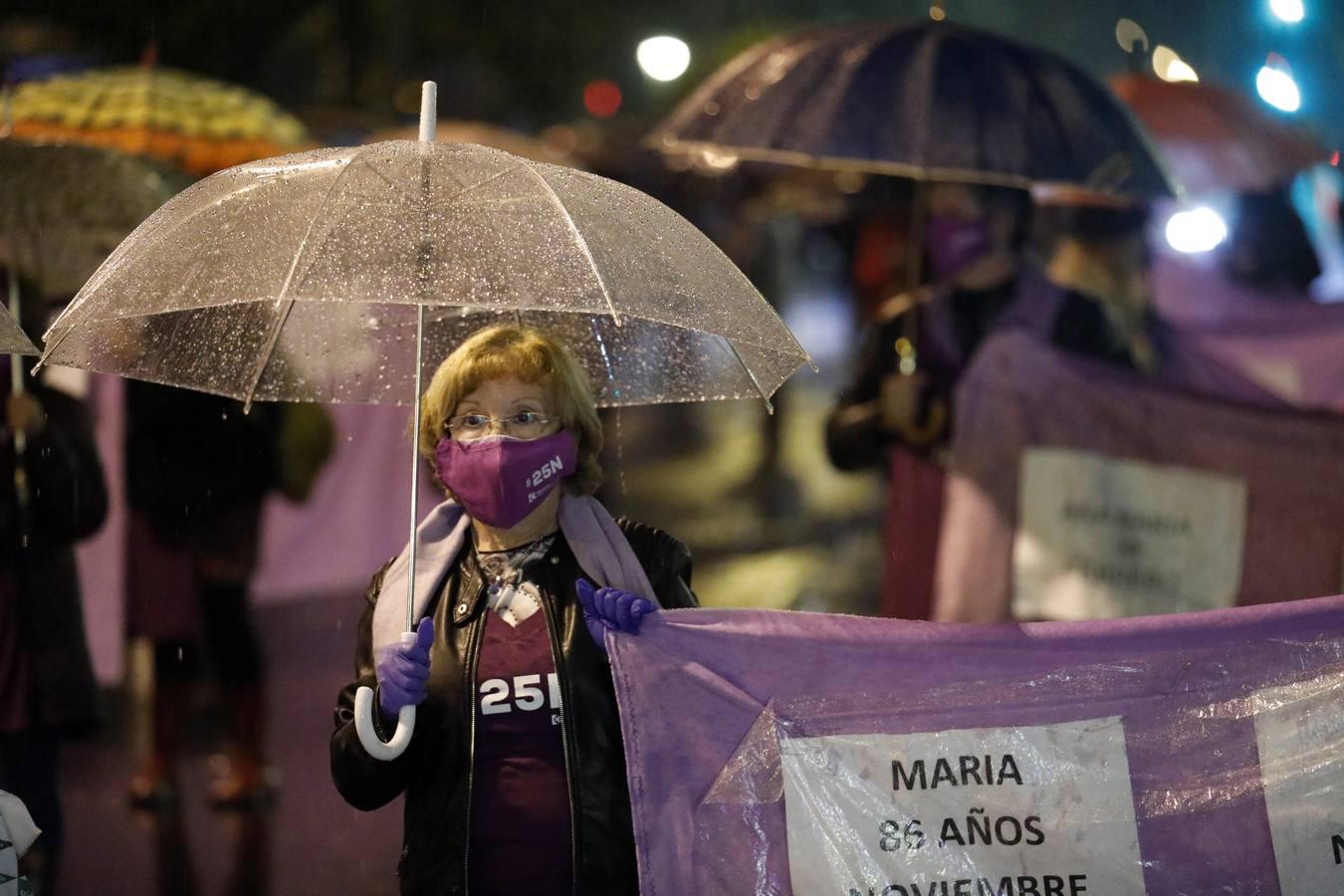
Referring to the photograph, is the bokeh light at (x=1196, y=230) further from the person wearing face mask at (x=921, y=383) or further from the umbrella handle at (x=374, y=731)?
the umbrella handle at (x=374, y=731)

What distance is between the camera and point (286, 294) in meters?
2.82

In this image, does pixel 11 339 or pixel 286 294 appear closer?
pixel 286 294

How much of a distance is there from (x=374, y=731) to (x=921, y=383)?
3642 mm

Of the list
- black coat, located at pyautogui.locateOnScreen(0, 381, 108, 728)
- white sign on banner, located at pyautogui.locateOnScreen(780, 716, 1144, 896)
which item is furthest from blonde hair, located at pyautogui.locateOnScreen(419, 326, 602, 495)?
black coat, located at pyautogui.locateOnScreen(0, 381, 108, 728)

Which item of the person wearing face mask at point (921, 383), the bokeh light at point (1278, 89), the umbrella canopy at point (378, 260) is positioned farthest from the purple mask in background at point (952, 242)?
the umbrella canopy at point (378, 260)

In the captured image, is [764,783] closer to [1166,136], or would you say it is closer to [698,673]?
[698,673]

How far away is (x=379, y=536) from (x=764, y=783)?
13.2 ft

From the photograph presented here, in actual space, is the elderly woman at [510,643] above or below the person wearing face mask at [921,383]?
below

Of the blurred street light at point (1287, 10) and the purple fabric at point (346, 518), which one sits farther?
the blurred street light at point (1287, 10)

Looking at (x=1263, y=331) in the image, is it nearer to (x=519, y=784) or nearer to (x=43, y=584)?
(x=43, y=584)

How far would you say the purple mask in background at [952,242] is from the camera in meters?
6.67

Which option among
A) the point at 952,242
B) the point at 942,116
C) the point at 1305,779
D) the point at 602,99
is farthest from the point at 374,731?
the point at 602,99

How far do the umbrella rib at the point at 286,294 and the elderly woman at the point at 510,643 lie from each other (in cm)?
38

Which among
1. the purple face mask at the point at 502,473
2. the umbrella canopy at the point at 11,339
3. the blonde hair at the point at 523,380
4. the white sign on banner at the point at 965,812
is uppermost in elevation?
the umbrella canopy at the point at 11,339
